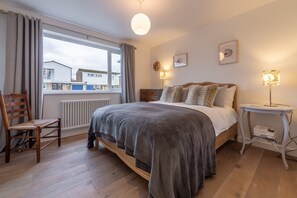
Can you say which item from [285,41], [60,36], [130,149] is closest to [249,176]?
[130,149]

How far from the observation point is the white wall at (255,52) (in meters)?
1.99

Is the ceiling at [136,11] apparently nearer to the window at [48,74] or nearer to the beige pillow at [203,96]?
the window at [48,74]

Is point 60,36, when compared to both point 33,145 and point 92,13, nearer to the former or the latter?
point 92,13

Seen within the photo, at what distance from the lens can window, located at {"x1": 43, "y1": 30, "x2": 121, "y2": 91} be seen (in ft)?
8.84

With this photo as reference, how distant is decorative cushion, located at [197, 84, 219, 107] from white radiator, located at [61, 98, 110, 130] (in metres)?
2.21

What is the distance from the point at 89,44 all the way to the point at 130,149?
281 centimetres

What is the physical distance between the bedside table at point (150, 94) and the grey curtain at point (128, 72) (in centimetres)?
33

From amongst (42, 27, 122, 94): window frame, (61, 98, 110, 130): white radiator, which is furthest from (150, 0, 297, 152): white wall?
(61, 98, 110, 130): white radiator

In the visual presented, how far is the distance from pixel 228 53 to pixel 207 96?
104cm

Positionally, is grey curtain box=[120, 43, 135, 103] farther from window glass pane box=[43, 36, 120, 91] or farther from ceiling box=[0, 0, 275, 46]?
ceiling box=[0, 0, 275, 46]

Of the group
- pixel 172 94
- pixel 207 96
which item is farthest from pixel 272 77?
pixel 172 94

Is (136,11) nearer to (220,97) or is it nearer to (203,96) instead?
(203,96)

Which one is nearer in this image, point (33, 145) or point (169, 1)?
point (169, 1)

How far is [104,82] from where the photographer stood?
351cm
